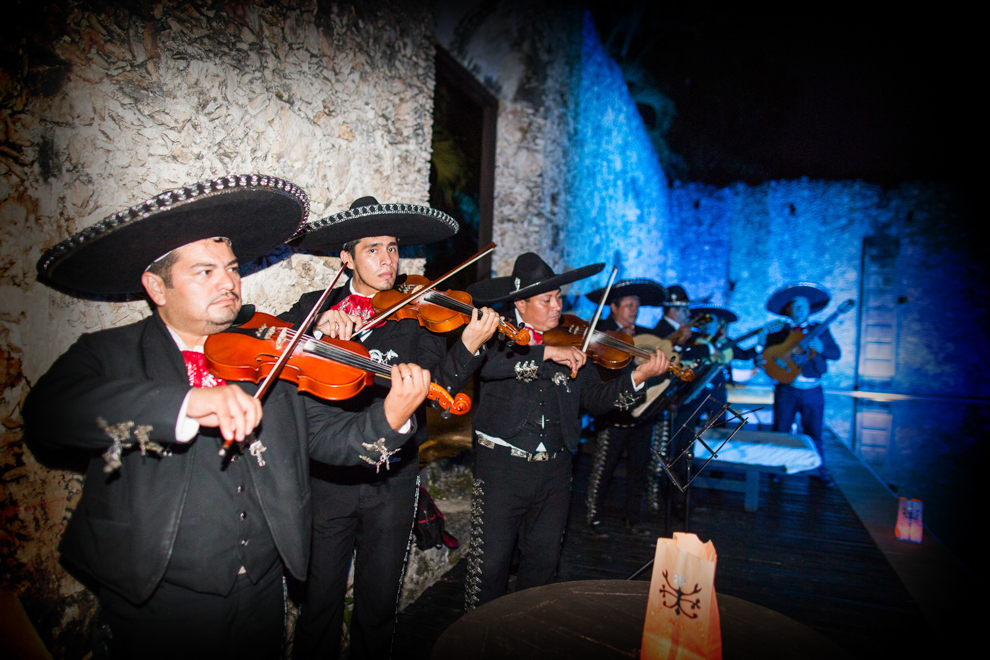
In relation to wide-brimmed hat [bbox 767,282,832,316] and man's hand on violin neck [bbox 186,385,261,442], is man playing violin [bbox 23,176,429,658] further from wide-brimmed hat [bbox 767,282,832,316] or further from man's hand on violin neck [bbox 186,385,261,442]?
wide-brimmed hat [bbox 767,282,832,316]

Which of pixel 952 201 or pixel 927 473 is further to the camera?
pixel 952 201

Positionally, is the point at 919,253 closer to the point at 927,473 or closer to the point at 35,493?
the point at 927,473

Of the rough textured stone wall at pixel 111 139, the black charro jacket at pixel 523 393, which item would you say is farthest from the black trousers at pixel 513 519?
the rough textured stone wall at pixel 111 139

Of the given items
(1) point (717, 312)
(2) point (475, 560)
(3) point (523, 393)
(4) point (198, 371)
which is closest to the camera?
(4) point (198, 371)

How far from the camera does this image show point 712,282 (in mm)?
14391

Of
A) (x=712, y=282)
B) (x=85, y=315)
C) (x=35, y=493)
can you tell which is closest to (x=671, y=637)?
(x=35, y=493)

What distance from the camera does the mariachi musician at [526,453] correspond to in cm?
261

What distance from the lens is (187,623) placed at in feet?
4.92

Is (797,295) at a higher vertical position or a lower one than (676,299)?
higher

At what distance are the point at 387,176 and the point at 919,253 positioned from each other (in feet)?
48.4

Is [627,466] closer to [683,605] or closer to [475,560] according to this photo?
[475,560]

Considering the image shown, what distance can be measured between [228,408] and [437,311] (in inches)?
55.5

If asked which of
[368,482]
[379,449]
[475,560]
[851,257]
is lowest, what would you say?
[475,560]

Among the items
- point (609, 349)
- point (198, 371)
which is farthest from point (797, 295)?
point (198, 371)
